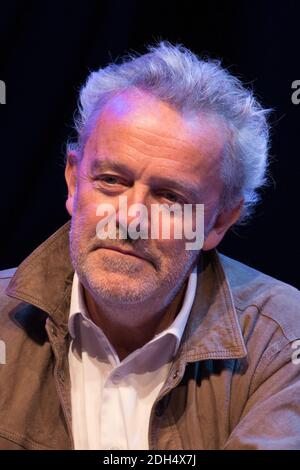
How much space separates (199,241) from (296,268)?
65 cm

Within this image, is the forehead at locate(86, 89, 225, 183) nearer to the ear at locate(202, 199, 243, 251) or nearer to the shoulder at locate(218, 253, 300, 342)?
the ear at locate(202, 199, 243, 251)

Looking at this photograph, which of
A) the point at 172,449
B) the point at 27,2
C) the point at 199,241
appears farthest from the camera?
the point at 27,2

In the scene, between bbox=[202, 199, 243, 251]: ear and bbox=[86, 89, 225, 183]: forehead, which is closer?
bbox=[86, 89, 225, 183]: forehead

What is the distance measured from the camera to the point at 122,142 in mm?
2068

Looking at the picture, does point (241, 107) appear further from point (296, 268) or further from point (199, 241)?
point (296, 268)

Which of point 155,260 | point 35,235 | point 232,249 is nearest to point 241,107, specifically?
point 155,260

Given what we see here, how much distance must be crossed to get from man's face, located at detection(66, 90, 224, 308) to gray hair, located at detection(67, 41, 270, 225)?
43 millimetres

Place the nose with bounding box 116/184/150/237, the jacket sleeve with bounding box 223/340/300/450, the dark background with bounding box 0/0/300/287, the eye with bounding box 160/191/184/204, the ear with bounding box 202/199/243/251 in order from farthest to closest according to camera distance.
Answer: the dark background with bounding box 0/0/300/287 < the ear with bounding box 202/199/243/251 < the eye with bounding box 160/191/184/204 < the nose with bounding box 116/184/150/237 < the jacket sleeve with bounding box 223/340/300/450

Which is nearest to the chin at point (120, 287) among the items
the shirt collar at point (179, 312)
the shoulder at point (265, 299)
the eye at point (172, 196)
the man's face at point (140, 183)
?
the man's face at point (140, 183)

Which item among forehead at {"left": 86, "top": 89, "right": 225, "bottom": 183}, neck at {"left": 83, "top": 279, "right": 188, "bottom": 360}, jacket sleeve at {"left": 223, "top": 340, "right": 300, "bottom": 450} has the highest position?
forehead at {"left": 86, "top": 89, "right": 225, "bottom": 183}

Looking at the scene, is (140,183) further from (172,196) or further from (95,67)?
(95,67)

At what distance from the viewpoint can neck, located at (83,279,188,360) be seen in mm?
2154

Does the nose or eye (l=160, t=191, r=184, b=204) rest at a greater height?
eye (l=160, t=191, r=184, b=204)

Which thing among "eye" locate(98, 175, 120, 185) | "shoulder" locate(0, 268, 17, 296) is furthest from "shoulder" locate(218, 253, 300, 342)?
"shoulder" locate(0, 268, 17, 296)
